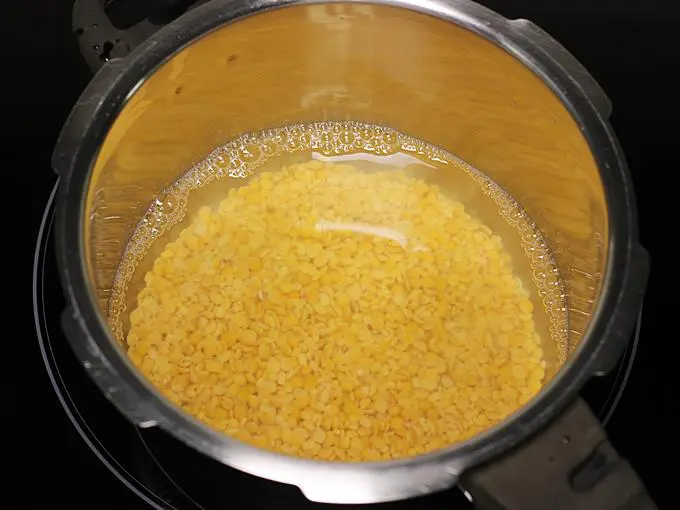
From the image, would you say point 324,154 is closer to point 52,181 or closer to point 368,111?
point 368,111

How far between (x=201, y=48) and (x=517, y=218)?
558 mm

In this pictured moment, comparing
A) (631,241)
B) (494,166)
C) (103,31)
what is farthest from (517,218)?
(103,31)

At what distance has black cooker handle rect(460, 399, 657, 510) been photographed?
0.64 metres

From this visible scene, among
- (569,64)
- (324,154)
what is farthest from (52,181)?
(569,64)

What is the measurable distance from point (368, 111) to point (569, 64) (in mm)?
398

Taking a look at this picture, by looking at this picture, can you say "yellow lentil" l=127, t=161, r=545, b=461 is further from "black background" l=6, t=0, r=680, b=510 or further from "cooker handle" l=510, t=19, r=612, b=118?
"cooker handle" l=510, t=19, r=612, b=118

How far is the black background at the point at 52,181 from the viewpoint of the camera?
35.1 inches

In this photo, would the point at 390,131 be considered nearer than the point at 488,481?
No

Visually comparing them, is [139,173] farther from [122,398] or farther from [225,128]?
[122,398]

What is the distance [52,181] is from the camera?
1032 mm

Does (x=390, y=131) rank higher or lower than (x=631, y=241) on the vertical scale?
higher

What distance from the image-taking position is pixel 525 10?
1.16 meters

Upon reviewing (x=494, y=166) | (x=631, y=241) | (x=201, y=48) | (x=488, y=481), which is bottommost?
(x=488, y=481)

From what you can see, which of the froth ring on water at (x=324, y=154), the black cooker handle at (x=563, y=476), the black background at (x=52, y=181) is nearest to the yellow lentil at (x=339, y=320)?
the froth ring on water at (x=324, y=154)
